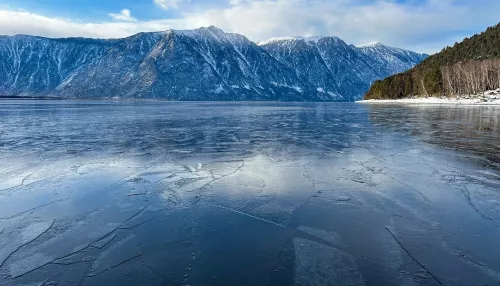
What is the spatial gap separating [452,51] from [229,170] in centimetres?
16617

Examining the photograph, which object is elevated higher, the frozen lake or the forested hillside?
the forested hillside

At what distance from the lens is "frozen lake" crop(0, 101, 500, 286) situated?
5855mm

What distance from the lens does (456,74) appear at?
108 metres

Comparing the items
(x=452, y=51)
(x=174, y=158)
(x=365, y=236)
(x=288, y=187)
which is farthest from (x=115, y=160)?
(x=452, y=51)

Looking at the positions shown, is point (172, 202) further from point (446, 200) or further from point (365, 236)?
point (446, 200)

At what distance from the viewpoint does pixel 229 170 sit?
44.8 feet

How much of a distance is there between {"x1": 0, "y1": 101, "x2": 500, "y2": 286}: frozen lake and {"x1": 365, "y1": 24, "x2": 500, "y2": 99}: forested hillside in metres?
107

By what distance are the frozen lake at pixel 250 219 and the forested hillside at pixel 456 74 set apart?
10665 centimetres

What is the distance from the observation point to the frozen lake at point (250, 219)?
5.86 metres

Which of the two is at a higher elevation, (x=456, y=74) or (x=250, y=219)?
(x=456, y=74)

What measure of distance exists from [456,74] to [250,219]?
122m

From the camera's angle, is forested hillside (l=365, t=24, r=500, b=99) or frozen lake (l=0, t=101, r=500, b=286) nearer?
frozen lake (l=0, t=101, r=500, b=286)

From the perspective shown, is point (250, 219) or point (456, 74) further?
point (456, 74)

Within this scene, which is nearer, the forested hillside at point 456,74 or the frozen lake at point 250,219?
the frozen lake at point 250,219
